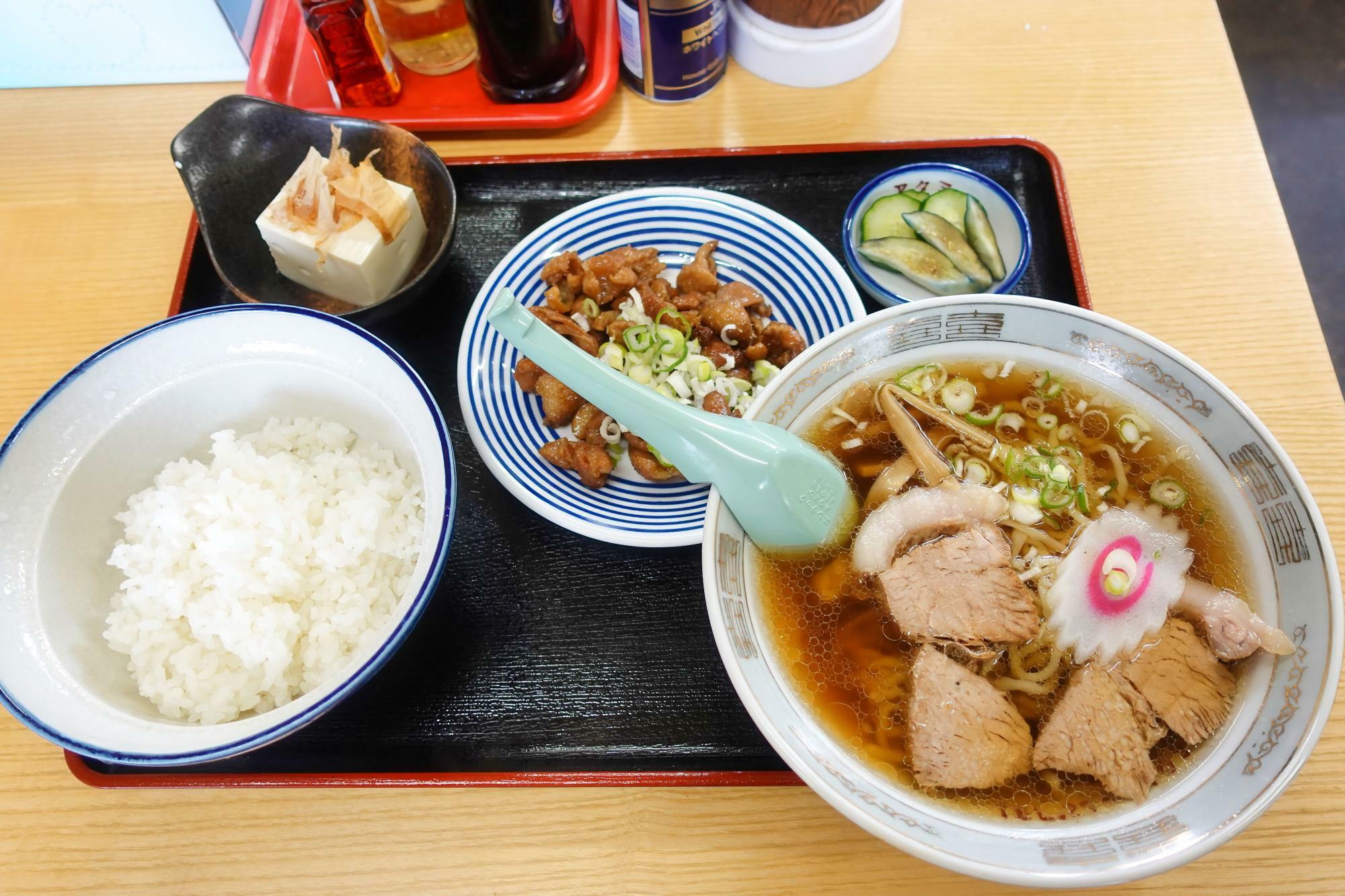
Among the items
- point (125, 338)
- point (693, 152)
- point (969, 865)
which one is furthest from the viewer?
point (693, 152)

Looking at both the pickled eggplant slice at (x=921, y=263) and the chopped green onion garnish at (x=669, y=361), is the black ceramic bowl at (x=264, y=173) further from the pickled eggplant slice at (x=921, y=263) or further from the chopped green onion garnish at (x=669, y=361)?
the pickled eggplant slice at (x=921, y=263)

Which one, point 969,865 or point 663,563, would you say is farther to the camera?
point 663,563

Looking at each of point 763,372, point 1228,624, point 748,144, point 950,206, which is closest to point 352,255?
point 763,372

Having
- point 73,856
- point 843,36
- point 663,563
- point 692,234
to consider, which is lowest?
point 73,856

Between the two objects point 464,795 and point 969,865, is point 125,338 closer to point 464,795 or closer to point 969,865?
point 464,795

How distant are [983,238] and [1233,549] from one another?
0.94m

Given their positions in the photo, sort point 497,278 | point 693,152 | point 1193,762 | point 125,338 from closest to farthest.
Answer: point 1193,762, point 125,338, point 497,278, point 693,152

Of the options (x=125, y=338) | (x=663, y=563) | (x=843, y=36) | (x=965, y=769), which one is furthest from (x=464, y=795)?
(x=843, y=36)

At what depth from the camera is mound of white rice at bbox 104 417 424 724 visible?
1.45 m

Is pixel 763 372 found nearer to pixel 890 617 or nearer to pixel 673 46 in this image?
pixel 890 617

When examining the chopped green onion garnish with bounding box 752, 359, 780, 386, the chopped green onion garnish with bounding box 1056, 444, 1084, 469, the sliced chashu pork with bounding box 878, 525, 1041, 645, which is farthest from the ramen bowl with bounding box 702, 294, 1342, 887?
the chopped green onion garnish with bounding box 752, 359, 780, 386

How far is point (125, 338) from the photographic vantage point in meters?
1.57

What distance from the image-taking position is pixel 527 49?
204cm

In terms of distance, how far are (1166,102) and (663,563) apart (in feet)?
6.24
